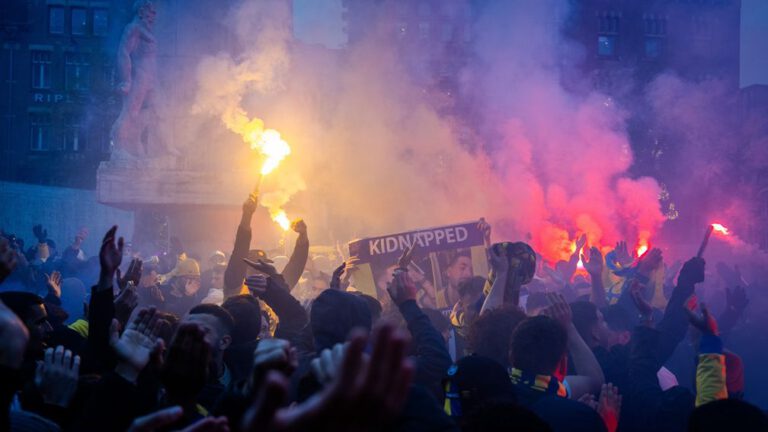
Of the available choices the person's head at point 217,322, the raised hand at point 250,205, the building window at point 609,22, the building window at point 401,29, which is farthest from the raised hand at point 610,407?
the building window at point 609,22

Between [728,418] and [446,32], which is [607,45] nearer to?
[446,32]

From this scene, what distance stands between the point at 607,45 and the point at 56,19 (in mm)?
24499

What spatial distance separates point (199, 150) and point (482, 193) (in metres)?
9.68

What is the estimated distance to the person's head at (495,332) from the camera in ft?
12.7

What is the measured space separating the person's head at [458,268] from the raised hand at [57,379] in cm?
547

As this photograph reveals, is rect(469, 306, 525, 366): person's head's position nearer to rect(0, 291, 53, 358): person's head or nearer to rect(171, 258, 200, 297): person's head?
rect(0, 291, 53, 358): person's head

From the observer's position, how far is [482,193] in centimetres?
2420

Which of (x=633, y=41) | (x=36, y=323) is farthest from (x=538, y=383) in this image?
(x=633, y=41)

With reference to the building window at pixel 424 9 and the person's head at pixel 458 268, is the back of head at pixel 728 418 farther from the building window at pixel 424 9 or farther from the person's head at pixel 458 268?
the building window at pixel 424 9

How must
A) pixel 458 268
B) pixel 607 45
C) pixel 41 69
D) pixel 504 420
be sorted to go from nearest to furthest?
pixel 504 420, pixel 458 268, pixel 41 69, pixel 607 45

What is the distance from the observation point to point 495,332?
3.89 metres

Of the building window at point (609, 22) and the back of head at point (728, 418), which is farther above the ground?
the building window at point (609, 22)

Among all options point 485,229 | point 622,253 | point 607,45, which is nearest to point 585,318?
point 485,229

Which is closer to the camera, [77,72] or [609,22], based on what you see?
[77,72]
